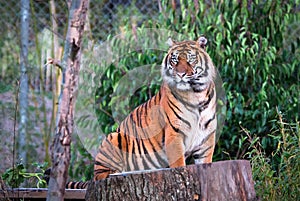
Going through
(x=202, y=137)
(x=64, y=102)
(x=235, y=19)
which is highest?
(x=235, y=19)

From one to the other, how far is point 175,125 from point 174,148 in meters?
0.15

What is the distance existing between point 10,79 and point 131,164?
3295 millimetres

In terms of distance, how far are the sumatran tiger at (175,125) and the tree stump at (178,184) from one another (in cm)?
57

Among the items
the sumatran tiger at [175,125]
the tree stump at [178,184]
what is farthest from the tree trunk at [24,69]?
the tree stump at [178,184]

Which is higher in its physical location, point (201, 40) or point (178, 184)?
point (201, 40)

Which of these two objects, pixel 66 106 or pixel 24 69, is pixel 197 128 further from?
pixel 24 69

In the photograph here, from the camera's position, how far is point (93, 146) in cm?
586

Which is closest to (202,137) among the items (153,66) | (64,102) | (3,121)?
(64,102)

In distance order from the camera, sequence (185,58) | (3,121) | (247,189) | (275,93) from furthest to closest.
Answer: (3,121) → (275,93) → (185,58) → (247,189)

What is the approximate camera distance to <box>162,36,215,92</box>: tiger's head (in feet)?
12.1

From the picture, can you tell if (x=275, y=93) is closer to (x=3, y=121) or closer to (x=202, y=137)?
(x=202, y=137)

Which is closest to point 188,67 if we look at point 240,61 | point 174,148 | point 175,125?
point 175,125

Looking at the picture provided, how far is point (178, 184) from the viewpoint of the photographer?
9.82 ft

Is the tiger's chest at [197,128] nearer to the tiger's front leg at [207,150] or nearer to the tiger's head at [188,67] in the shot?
the tiger's front leg at [207,150]
